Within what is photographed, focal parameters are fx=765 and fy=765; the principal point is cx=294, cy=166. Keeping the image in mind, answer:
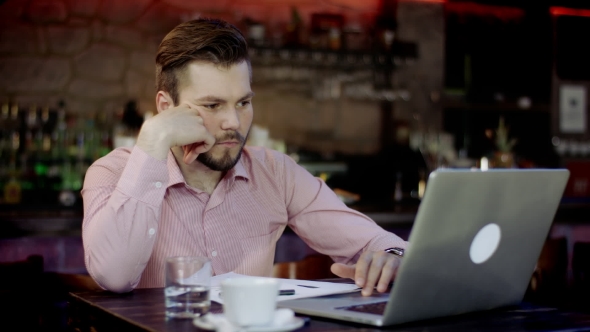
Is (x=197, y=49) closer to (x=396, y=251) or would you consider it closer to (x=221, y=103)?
(x=221, y=103)

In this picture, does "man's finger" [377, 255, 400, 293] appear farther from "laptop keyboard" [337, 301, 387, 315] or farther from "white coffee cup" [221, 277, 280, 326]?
"white coffee cup" [221, 277, 280, 326]

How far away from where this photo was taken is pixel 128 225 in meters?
1.61

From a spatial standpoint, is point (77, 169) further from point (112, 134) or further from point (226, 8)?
point (226, 8)

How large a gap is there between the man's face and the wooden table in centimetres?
45

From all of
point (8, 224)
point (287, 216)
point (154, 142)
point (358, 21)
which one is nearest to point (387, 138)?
point (358, 21)

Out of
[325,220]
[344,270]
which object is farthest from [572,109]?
[344,270]

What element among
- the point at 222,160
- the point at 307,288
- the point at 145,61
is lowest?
the point at 307,288

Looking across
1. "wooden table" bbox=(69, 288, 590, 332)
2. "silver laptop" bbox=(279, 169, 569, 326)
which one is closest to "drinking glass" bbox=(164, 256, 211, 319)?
"wooden table" bbox=(69, 288, 590, 332)

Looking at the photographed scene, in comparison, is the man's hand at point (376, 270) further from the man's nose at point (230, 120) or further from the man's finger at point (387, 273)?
the man's nose at point (230, 120)

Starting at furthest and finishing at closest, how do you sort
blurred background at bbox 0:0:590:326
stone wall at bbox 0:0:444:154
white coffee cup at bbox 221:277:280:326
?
stone wall at bbox 0:0:444:154 < blurred background at bbox 0:0:590:326 < white coffee cup at bbox 221:277:280:326

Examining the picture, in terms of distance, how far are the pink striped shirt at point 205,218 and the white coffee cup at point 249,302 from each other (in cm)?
49

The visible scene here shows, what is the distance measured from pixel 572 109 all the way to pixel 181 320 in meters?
6.93

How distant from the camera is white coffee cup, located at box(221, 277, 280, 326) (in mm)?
1122

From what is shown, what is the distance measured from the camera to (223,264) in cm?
189
